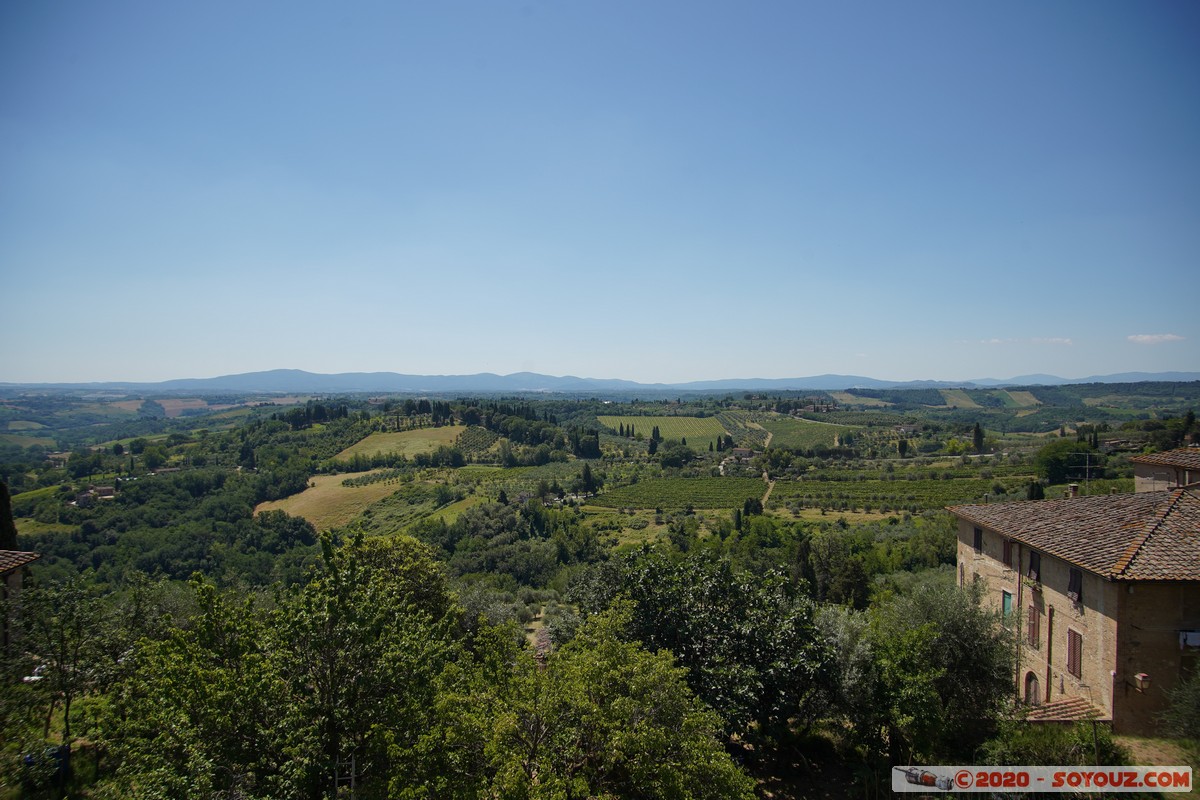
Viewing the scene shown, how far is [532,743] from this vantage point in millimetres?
11055

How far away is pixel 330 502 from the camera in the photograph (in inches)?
3799

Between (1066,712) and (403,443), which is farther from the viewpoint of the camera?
(403,443)

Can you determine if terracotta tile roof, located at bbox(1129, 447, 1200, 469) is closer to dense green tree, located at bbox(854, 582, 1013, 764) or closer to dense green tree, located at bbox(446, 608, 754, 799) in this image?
dense green tree, located at bbox(854, 582, 1013, 764)

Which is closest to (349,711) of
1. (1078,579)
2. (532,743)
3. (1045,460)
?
(532,743)

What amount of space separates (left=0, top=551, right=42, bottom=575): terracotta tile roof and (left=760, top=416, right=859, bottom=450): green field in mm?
134584

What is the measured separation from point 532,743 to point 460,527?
71.9 m

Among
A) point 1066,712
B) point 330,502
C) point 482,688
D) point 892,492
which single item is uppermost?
point 482,688

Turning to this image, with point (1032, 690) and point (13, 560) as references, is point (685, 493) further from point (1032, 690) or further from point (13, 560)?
point (13, 560)

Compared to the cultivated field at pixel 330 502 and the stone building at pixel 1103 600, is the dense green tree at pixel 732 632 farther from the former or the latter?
the cultivated field at pixel 330 502

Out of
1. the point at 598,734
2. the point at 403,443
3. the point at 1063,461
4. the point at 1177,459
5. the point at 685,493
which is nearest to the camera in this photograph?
the point at 598,734

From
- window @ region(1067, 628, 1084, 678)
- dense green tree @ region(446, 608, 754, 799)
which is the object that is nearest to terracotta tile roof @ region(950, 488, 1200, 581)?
window @ region(1067, 628, 1084, 678)

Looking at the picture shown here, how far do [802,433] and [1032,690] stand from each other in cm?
15286

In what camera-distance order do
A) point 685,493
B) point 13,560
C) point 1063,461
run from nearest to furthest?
1. point 13,560
2. point 1063,461
3. point 685,493

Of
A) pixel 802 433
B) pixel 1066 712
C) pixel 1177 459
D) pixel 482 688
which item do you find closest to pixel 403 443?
pixel 802 433
